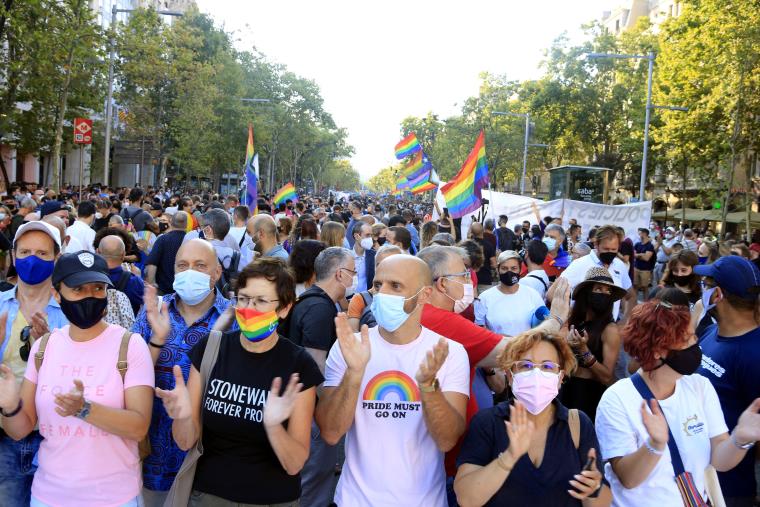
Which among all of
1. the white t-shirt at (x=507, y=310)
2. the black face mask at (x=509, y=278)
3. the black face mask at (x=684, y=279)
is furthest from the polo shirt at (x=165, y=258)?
the black face mask at (x=684, y=279)

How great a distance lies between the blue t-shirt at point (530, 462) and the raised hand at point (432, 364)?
0.31m

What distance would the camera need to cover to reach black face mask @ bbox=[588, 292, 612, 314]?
5.42m

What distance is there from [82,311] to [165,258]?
4390 mm

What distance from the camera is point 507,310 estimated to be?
6207 millimetres

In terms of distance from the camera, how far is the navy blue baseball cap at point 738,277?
14.2 feet

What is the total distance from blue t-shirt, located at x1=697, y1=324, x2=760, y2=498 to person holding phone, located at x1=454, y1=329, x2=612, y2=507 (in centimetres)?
123

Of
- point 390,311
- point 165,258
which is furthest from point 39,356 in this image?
point 165,258

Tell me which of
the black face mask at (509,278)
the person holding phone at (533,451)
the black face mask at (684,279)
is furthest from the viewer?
the black face mask at (684,279)

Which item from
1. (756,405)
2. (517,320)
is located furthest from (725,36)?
(756,405)

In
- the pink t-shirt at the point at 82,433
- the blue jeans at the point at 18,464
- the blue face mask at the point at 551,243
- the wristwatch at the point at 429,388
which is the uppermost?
the blue face mask at the point at 551,243

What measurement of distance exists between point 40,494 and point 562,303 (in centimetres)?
294

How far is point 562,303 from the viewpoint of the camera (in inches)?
186

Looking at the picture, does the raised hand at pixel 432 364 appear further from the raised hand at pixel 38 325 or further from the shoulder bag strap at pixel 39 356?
the raised hand at pixel 38 325

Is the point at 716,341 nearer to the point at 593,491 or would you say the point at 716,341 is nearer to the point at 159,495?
the point at 593,491
